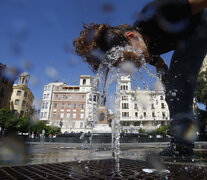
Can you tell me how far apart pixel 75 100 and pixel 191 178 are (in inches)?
1843

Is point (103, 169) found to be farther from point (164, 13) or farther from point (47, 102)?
point (47, 102)

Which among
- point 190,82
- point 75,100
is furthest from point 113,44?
point 75,100

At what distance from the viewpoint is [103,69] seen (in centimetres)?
239

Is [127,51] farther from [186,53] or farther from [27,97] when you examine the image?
[27,97]

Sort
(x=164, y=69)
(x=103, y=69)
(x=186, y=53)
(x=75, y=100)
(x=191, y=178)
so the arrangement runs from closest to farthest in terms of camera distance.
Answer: (x=191, y=178) < (x=186, y=53) < (x=103, y=69) < (x=164, y=69) < (x=75, y=100)

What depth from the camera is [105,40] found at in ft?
6.39

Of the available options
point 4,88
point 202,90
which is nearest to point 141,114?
point 202,90

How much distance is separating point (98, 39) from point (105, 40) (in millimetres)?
90

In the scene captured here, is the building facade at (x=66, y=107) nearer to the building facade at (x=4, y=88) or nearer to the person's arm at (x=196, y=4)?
the building facade at (x=4, y=88)

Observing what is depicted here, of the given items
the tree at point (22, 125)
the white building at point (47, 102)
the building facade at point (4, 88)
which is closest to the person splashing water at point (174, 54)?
the tree at point (22, 125)

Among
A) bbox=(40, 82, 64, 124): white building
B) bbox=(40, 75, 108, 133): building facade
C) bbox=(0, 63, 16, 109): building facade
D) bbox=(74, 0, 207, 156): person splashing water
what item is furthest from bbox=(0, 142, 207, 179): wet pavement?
bbox=(40, 82, 64, 124): white building

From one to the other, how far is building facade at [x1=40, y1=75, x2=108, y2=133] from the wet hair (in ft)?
136

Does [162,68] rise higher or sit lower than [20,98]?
lower

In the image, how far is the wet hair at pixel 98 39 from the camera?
1940mm
